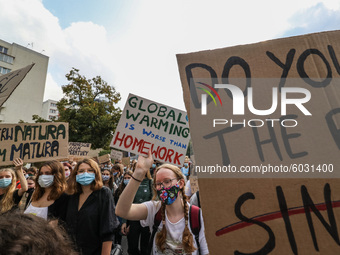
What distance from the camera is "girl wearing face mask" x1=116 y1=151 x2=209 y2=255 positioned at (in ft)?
5.57

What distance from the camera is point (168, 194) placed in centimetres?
191

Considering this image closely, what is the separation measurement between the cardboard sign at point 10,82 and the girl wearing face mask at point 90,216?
4.63 feet

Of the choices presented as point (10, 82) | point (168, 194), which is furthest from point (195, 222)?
point (10, 82)

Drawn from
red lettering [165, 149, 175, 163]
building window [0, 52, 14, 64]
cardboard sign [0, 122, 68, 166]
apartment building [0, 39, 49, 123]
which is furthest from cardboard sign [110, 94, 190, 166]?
building window [0, 52, 14, 64]

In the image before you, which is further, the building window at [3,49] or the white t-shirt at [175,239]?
the building window at [3,49]

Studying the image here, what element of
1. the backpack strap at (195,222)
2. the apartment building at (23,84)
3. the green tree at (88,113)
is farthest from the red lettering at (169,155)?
the apartment building at (23,84)

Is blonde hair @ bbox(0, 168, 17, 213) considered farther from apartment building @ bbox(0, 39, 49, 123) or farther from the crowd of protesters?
apartment building @ bbox(0, 39, 49, 123)

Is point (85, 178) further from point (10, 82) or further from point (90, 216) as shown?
point (10, 82)

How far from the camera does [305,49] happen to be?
4.61ft

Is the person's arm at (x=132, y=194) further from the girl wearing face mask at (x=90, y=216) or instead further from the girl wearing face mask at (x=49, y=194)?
the girl wearing face mask at (x=49, y=194)

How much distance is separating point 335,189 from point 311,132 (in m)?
0.34

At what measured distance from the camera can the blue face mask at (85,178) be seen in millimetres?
2394

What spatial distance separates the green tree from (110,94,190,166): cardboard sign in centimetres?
1792

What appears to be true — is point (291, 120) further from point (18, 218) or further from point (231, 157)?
point (18, 218)
